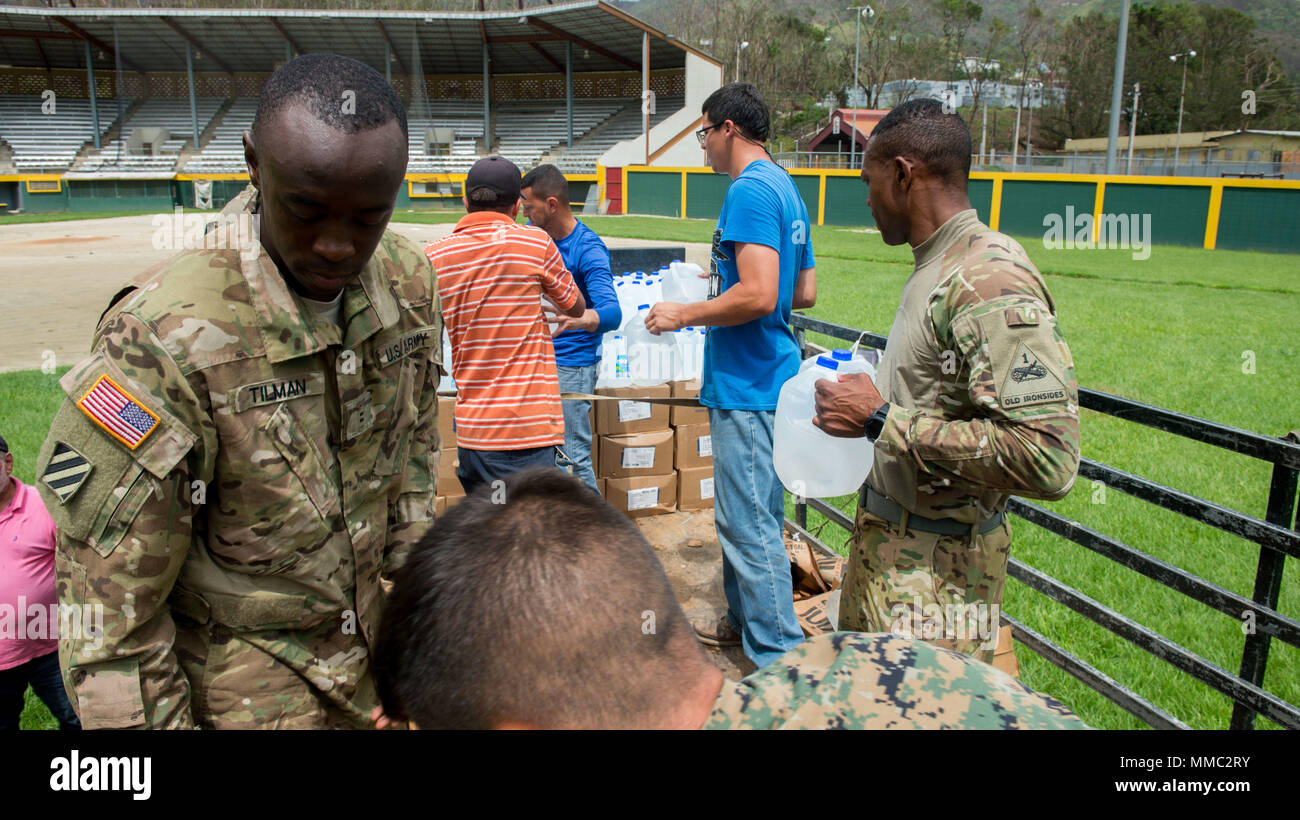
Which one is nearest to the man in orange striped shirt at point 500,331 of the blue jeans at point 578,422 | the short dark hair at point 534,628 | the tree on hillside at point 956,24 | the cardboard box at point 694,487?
the blue jeans at point 578,422

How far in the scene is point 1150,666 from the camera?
3582mm

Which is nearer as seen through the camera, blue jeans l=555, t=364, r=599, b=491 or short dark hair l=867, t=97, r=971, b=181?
short dark hair l=867, t=97, r=971, b=181

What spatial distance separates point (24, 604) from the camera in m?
2.85

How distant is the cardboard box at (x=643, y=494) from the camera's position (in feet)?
16.9

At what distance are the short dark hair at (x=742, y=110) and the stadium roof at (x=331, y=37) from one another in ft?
134

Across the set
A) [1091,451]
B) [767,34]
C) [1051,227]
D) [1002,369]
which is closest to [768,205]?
[1002,369]

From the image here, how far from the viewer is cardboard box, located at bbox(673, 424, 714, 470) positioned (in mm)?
5227

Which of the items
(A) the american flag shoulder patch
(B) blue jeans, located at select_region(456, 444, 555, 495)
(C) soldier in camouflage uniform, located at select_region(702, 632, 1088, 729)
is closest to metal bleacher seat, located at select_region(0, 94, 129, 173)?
(B) blue jeans, located at select_region(456, 444, 555, 495)

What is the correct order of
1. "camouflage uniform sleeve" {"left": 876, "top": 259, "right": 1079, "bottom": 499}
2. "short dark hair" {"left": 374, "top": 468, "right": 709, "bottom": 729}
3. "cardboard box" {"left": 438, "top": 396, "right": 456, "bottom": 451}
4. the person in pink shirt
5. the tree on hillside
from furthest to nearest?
1. the tree on hillside
2. "cardboard box" {"left": 438, "top": 396, "right": 456, "bottom": 451}
3. the person in pink shirt
4. "camouflage uniform sleeve" {"left": 876, "top": 259, "right": 1079, "bottom": 499}
5. "short dark hair" {"left": 374, "top": 468, "right": 709, "bottom": 729}

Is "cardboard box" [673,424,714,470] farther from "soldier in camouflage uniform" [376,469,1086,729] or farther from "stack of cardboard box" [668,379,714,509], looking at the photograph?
"soldier in camouflage uniform" [376,469,1086,729]

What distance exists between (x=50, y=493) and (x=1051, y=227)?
3044 cm

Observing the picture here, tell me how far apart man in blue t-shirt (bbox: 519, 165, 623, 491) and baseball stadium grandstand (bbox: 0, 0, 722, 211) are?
1380 inches
